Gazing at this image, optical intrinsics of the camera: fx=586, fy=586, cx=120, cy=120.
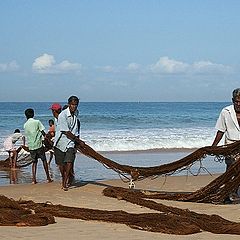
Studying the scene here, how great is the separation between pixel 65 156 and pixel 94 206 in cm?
189

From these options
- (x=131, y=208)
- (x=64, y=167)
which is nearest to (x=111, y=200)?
(x=131, y=208)

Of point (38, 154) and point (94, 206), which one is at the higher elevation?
point (38, 154)

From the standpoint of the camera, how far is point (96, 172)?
14.3m

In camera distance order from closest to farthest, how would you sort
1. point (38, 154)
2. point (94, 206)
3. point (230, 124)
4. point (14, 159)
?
1. point (94, 206)
2. point (230, 124)
3. point (38, 154)
4. point (14, 159)

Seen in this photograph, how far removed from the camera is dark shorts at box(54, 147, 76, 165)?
33.7ft

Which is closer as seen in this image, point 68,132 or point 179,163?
point 179,163

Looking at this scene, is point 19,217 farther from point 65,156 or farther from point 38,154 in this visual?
point 38,154

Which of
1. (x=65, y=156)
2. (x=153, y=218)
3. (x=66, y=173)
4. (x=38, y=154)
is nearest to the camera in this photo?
(x=153, y=218)

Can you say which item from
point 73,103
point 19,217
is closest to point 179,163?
point 73,103

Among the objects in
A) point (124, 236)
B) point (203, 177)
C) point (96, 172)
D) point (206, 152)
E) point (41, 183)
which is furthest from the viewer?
point (96, 172)

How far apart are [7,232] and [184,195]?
337 cm

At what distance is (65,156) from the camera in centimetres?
1036

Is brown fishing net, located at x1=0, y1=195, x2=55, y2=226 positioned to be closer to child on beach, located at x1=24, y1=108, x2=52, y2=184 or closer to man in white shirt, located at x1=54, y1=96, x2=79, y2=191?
man in white shirt, located at x1=54, y1=96, x2=79, y2=191

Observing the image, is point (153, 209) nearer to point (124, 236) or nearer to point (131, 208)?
point (131, 208)
